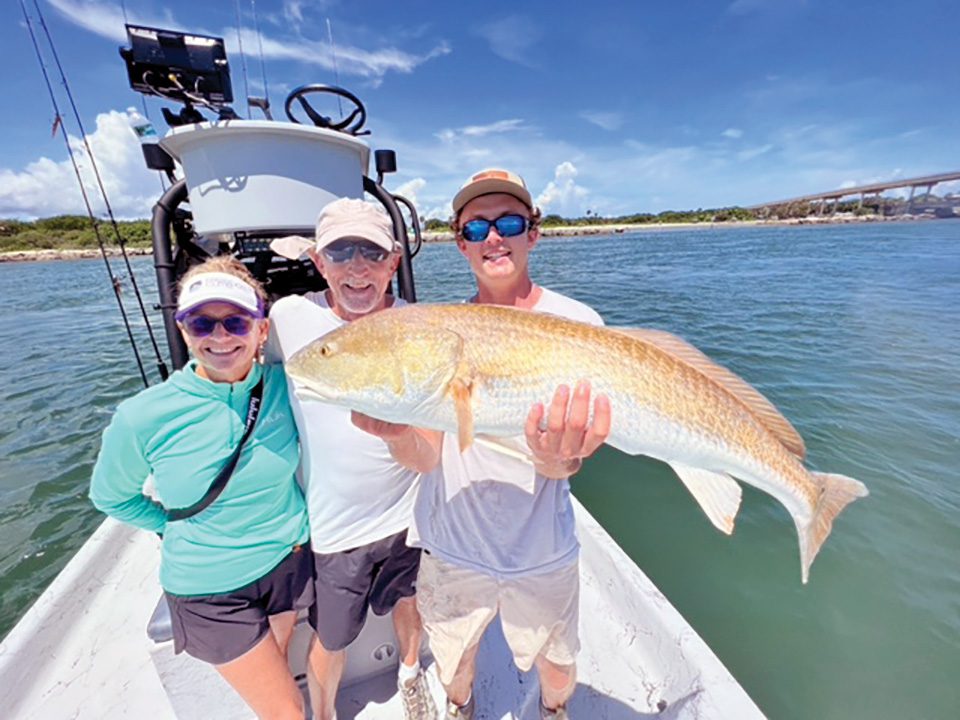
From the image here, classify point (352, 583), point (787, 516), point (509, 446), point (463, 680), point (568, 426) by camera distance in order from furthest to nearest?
point (787, 516) → point (463, 680) → point (352, 583) → point (509, 446) → point (568, 426)

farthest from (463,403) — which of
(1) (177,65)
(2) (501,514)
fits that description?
(1) (177,65)

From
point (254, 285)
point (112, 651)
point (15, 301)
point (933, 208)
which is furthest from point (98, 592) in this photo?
point (933, 208)

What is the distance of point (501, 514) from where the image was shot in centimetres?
187

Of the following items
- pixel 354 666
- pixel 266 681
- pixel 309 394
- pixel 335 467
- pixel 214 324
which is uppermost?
pixel 214 324

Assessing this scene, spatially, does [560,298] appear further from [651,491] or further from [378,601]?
[651,491]

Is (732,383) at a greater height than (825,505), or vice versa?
(732,383)

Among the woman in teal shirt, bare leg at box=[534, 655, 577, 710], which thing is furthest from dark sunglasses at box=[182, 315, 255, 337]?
bare leg at box=[534, 655, 577, 710]

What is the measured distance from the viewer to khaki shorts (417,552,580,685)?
6.33 feet

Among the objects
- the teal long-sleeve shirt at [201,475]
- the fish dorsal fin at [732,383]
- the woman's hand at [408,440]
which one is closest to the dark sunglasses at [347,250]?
the teal long-sleeve shirt at [201,475]

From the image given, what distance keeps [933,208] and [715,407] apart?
124 meters

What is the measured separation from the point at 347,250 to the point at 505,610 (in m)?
1.77

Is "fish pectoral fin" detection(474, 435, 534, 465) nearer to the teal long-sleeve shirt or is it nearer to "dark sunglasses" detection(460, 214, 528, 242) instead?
"dark sunglasses" detection(460, 214, 528, 242)

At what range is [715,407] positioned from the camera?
1.77 metres

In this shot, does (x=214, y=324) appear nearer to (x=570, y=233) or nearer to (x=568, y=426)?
(x=568, y=426)
